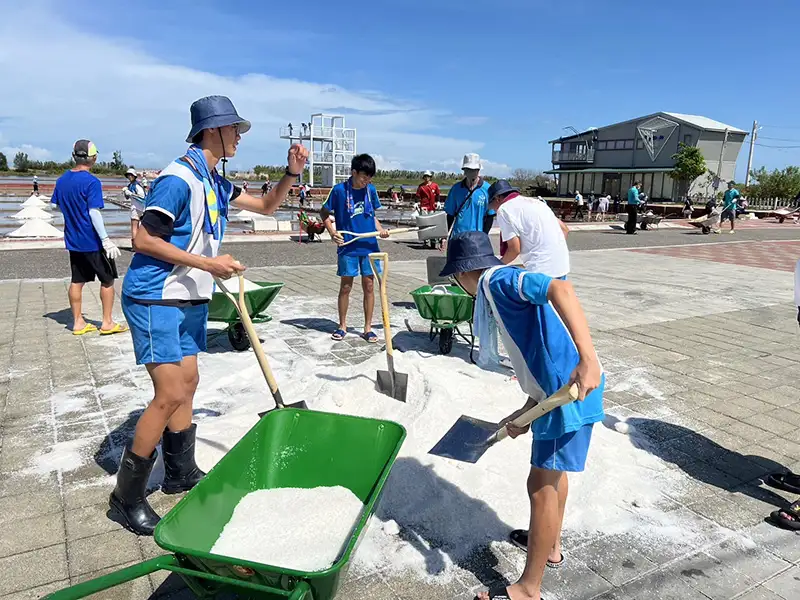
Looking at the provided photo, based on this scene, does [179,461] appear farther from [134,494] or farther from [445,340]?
[445,340]

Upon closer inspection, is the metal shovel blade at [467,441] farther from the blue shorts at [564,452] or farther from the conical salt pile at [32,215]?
the conical salt pile at [32,215]

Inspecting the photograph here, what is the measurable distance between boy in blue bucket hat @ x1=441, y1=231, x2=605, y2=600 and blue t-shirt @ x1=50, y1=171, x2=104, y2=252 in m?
4.57

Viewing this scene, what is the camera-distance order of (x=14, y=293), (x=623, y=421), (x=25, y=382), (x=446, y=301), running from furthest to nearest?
(x=14, y=293)
(x=446, y=301)
(x=25, y=382)
(x=623, y=421)

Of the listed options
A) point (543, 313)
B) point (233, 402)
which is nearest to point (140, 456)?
point (233, 402)

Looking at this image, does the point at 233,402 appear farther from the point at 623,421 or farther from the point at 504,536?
the point at 623,421

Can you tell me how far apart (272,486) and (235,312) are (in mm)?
2861

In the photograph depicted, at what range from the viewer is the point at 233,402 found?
432 centimetres

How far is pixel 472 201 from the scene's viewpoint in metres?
5.59

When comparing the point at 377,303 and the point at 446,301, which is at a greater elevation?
the point at 446,301

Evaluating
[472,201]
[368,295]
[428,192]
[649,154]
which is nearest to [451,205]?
[472,201]

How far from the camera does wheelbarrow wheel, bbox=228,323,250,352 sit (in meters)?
5.57

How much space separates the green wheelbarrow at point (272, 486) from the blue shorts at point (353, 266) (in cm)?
312

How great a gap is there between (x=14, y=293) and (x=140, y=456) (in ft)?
21.4

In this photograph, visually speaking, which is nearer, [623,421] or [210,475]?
[210,475]
